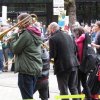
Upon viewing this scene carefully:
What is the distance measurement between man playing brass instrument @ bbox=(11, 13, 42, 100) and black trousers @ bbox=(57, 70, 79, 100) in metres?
1.27

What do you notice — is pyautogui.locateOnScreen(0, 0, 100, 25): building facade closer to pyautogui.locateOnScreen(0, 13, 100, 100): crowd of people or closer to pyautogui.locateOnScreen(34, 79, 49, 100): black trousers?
pyautogui.locateOnScreen(0, 13, 100, 100): crowd of people

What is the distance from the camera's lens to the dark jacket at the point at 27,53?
780 cm

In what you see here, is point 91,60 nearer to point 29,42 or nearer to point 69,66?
point 69,66

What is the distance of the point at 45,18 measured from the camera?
36.3 m

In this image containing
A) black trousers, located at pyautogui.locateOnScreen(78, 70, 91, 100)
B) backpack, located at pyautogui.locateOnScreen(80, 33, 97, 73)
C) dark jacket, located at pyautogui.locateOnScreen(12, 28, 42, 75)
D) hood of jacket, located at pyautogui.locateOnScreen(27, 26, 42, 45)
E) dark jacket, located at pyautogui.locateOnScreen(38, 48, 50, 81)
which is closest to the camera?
dark jacket, located at pyautogui.locateOnScreen(12, 28, 42, 75)

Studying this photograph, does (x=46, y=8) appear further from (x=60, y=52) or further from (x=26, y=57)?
(x=26, y=57)

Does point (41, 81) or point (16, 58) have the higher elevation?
point (16, 58)

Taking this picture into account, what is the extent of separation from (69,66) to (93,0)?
2765cm

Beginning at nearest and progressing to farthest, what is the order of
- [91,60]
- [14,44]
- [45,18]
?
[14,44], [91,60], [45,18]

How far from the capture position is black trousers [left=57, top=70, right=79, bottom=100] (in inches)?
360

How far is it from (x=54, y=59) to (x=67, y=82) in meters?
0.52

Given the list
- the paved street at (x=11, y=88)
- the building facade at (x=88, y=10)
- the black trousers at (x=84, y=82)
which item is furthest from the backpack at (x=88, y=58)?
the building facade at (x=88, y=10)

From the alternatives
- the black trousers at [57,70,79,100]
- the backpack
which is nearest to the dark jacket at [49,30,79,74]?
the black trousers at [57,70,79,100]

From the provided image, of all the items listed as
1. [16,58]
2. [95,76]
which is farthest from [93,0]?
[16,58]
